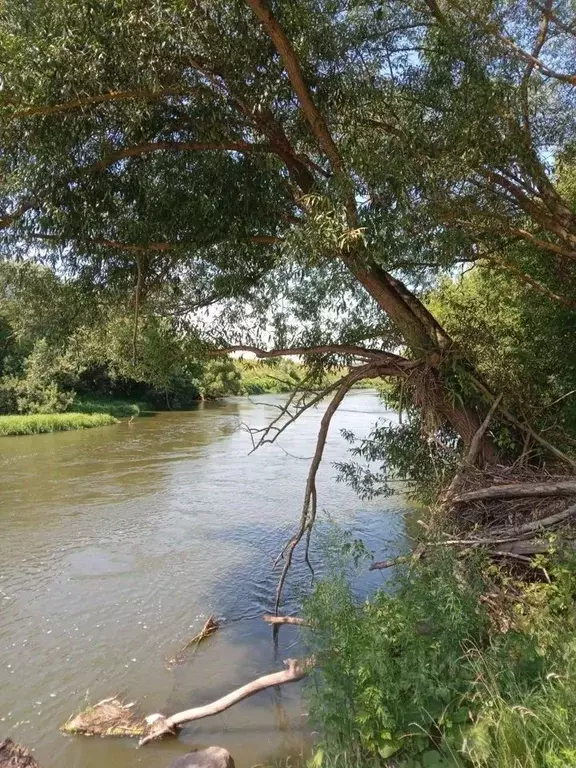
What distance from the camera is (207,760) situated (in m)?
4.05

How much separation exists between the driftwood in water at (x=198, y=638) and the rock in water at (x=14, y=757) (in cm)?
205

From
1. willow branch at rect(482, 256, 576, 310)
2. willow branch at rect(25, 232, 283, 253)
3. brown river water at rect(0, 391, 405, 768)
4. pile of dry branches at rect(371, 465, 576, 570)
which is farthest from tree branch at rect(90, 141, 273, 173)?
pile of dry branches at rect(371, 465, 576, 570)

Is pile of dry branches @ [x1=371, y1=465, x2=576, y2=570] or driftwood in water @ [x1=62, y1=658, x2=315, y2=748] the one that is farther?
pile of dry branches @ [x1=371, y1=465, x2=576, y2=570]

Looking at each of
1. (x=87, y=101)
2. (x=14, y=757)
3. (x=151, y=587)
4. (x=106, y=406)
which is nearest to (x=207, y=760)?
(x=14, y=757)

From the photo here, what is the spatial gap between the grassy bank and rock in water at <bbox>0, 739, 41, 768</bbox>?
2.15m

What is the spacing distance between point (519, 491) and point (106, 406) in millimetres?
27852

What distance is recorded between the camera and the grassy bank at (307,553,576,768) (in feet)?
8.82

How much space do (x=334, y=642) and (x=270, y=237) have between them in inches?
159

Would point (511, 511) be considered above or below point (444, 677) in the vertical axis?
above

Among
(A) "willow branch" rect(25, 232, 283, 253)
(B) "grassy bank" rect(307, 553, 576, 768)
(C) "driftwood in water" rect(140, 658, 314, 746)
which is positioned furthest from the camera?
(A) "willow branch" rect(25, 232, 283, 253)

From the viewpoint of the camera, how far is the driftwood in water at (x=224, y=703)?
4.51m

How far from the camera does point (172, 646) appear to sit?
6617 mm

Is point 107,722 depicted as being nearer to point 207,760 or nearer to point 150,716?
point 150,716

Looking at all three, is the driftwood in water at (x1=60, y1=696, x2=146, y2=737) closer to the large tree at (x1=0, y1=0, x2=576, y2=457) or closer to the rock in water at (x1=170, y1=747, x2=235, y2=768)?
the rock in water at (x1=170, y1=747, x2=235, y2=768)
